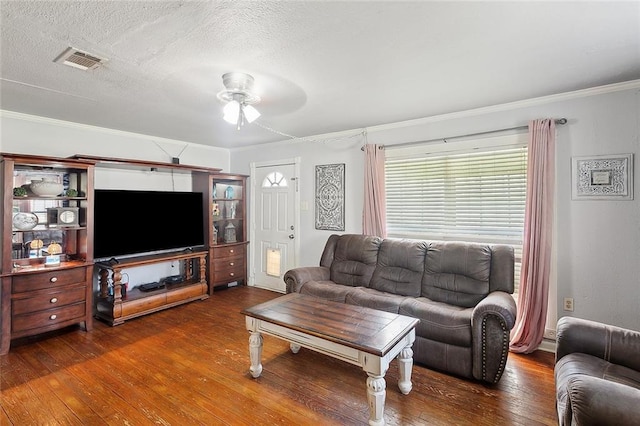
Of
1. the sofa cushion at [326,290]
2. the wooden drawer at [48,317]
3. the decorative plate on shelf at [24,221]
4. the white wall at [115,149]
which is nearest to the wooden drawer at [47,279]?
the wooden drawer at [48,317]

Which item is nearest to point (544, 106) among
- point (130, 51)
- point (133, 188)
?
point (130, 51)

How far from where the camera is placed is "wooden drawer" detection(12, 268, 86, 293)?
2.93m

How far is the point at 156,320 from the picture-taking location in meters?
3.66

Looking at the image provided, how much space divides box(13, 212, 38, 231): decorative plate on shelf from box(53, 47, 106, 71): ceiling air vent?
Answer: 1.86m

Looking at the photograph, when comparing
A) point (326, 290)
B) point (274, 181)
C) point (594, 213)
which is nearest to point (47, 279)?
point (326, 290)

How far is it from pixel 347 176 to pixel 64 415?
11.5 ft

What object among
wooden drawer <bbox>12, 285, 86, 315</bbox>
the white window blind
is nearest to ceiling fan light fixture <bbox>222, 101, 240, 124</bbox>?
the white window blind

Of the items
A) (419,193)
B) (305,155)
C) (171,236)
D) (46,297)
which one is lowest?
(46,297)

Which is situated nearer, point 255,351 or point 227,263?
point 255,351

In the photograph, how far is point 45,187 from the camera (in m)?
3.21

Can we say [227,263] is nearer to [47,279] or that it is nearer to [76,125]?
[47,279]

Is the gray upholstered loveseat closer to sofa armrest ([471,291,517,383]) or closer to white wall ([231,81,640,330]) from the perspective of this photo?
sofa armrest ([471,291,517,383])

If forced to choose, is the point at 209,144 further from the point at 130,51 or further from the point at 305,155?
the point at 130,51

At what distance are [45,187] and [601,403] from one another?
450 cm
